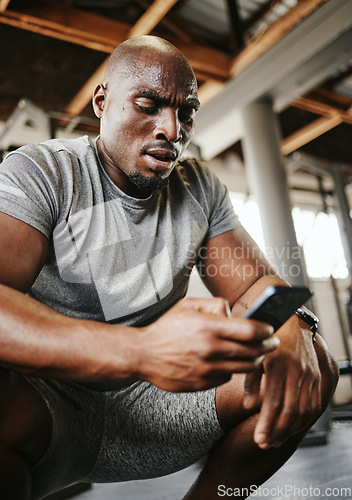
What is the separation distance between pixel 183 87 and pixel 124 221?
39 centimetres

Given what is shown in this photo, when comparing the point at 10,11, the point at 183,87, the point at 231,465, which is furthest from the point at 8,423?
the point at 10,11

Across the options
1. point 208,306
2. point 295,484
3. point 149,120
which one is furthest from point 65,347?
point 295,484

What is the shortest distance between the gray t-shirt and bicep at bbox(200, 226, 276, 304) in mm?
33

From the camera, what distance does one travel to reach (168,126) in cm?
112

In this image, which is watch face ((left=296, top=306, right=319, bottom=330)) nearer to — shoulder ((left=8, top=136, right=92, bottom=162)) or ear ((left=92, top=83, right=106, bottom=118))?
shoulder ((left=8, top=136, right=92, bottom=162))

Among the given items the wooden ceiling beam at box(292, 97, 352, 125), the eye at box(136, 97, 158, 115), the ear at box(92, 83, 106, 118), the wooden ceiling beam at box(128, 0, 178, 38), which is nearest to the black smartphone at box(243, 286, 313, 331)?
the eye at box(136, 97, 158, 115)

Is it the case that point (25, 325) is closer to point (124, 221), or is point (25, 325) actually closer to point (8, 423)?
point (8, 423)

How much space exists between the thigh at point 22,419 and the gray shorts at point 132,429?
107 millimetres

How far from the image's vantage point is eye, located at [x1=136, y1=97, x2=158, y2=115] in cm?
114

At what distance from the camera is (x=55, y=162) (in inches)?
40.7

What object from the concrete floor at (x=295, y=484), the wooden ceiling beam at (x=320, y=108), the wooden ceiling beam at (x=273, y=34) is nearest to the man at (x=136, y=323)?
the concrete floor at (x=295, y=484)

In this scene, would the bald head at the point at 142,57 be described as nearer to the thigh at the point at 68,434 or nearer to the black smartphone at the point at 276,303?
the black smartphone at the point at 276,303

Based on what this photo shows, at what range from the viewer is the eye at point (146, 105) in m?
1.14

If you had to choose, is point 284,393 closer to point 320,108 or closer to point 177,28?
point 177,28
